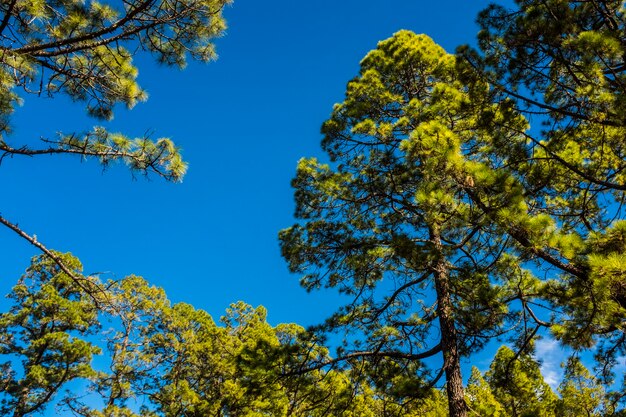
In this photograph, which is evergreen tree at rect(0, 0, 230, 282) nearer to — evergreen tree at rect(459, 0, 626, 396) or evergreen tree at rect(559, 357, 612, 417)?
evergreen tree at rect(459, 0, 626, 396)

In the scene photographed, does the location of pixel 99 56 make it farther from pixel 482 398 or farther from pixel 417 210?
pixel 482 398

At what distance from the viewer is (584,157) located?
6.09 meters

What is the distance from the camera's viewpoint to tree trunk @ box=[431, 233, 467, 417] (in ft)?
18.2

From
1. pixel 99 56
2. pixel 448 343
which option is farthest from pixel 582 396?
pixel 99 56

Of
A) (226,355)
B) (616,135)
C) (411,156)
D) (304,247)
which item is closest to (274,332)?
(226,355)

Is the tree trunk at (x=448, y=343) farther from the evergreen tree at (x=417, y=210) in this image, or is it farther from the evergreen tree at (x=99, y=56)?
the evergreen tree at (x=99, y=56)

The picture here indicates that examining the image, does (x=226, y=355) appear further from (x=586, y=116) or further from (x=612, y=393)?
(x=586, y=116)

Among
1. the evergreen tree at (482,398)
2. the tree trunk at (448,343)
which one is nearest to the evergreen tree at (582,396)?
the evergreen tree at (482,398)

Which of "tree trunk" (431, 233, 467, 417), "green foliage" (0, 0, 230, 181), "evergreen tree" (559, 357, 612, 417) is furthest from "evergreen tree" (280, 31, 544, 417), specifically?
"evergreen tree" (559, 357, 612, 417)

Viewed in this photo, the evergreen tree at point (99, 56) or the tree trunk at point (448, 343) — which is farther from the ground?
the evergreen tree at point (99, 56)

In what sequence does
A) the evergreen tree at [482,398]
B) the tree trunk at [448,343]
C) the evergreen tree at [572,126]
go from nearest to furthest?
the evergreen tree at [572,126] < the tree trunk at [448,343] < the evergreen tree at [482,398]

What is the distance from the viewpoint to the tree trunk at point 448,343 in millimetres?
5539

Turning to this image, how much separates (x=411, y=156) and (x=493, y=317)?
248 centimetres

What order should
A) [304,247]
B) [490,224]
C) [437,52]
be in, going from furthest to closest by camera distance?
[437,52] < [304,247] < [490,224]
